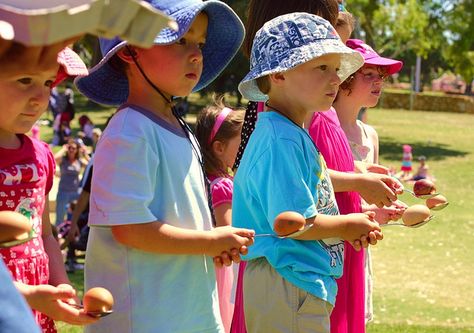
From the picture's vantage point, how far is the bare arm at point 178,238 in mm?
2561

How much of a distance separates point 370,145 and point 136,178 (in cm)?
204

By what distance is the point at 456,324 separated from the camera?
7.59 meters

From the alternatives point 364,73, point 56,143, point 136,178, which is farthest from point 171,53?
point 56,143

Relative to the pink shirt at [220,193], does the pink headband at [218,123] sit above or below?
above

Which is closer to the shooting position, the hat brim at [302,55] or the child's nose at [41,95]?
the child's nose at [41,95]

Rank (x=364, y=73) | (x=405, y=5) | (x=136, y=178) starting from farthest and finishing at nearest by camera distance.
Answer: (x=405, y=5)
(x=364, y=73)
(x=136, y=178)

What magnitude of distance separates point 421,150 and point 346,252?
2296cm

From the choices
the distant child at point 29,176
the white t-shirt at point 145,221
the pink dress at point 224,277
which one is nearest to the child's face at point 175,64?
the white t-shirt at point 145,221

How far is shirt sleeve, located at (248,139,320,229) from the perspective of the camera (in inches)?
117

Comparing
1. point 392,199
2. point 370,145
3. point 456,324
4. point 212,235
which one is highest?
point 212,235

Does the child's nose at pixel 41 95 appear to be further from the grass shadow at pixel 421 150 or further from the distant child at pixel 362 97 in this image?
the grass shadow at pixel 421 150

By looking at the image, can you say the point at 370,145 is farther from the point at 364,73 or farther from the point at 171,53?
the point at 171,53

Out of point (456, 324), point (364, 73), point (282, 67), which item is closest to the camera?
point (282, 67)

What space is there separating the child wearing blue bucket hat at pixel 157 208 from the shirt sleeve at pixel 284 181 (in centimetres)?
27
